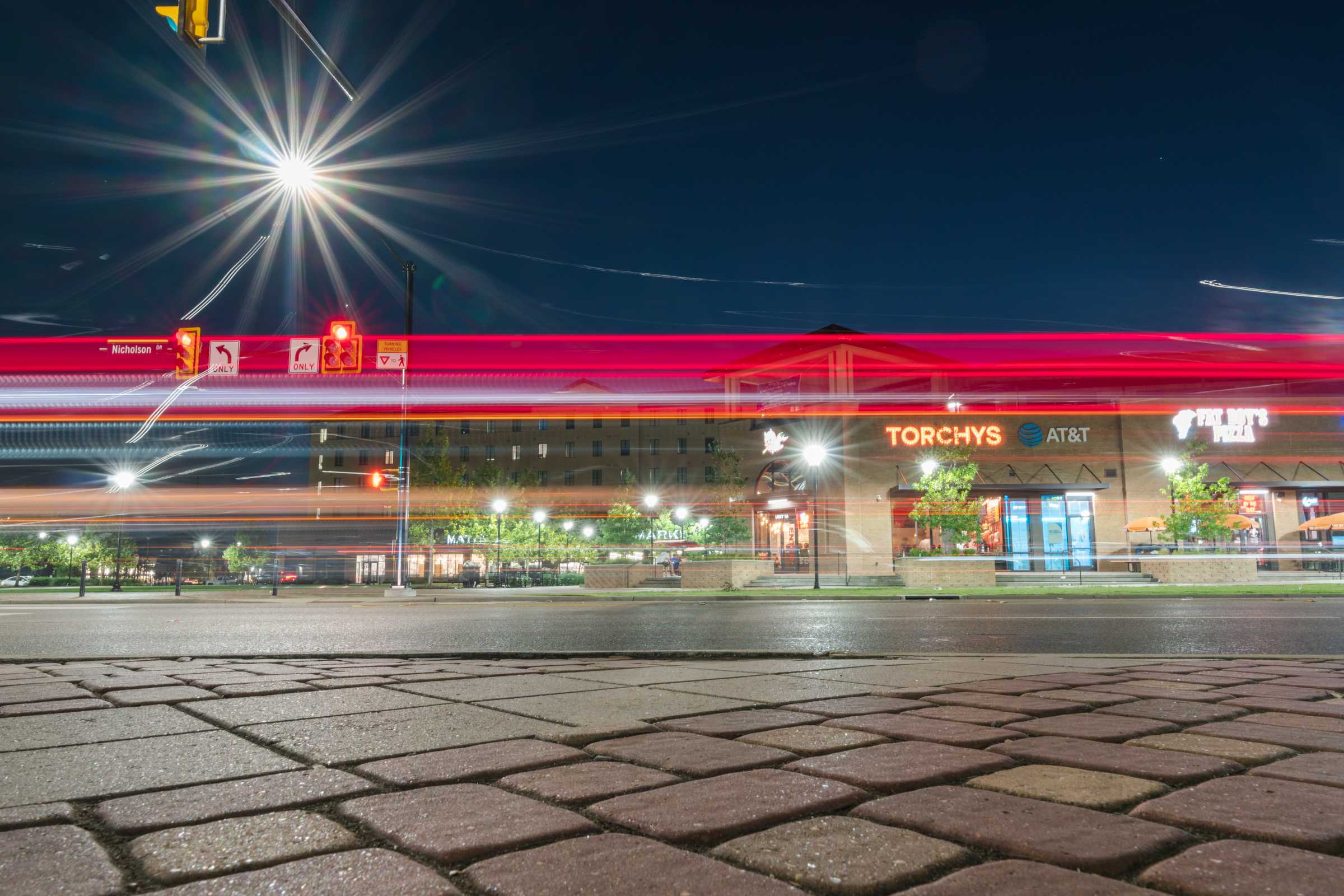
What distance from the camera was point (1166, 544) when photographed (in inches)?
1293

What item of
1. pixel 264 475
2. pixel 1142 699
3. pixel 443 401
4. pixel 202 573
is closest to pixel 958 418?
pixel 443 401

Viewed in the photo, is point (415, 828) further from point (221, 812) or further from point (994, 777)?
point (994, 777)

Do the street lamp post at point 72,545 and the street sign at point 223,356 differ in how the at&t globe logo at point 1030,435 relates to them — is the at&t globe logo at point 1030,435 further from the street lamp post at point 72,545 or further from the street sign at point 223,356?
the street lamp post at point 72,545

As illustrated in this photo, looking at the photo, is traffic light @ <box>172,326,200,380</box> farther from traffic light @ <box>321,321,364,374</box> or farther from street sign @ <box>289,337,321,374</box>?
traffic light @ <box>321,321,364,374</box>

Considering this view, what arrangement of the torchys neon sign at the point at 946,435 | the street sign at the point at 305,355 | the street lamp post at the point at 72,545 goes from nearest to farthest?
1. the street sign at the point at 305,355
2. the street lamp post at the point at 72,545
3. the torchys neon sign at the point at 946,435

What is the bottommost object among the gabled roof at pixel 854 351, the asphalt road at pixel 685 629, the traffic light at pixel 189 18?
the asphalt road at pixel 685 629

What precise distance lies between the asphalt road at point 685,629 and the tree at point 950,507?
1635 centimetres

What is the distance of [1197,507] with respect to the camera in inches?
1205

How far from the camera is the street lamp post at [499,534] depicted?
124 feet

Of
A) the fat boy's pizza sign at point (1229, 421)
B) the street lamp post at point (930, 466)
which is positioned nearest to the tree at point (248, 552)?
the street lamp post at point (930, 466)

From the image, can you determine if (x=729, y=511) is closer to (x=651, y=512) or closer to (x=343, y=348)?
(x=651, y=512)

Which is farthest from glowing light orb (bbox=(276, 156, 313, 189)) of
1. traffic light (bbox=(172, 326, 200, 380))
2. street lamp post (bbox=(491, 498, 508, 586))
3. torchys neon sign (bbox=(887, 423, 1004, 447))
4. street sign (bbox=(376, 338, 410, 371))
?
torchys neon sign (bbox=(887, 423, 1004, 447))

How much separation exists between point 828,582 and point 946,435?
10375 mm

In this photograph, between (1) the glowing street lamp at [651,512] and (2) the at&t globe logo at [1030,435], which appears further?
(1) the glowing street lamp at [651,512]
